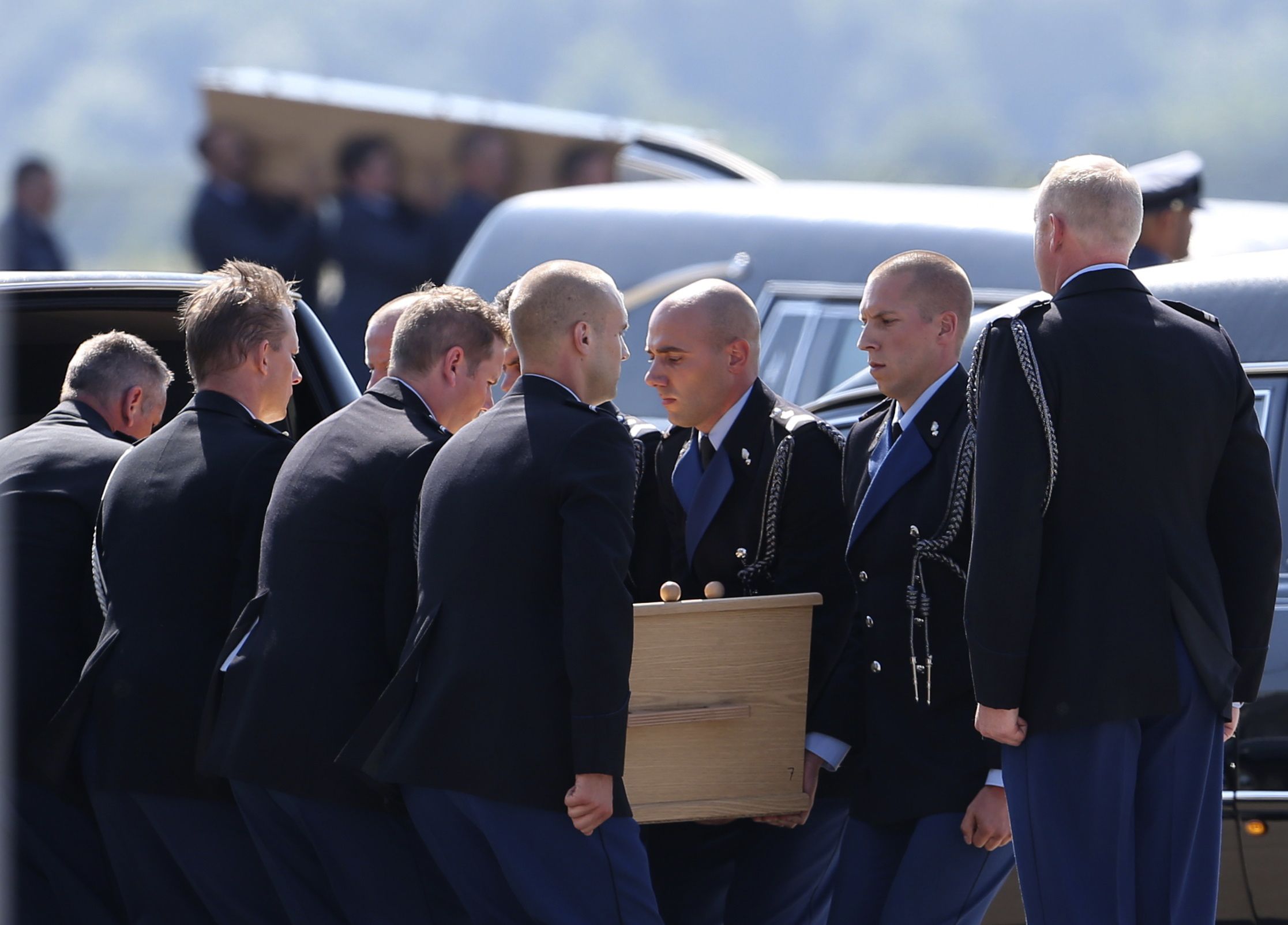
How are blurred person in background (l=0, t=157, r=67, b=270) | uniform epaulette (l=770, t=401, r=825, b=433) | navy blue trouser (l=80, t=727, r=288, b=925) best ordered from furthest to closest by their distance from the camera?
uniform epaulette (l=770, t=401, r=825, b=433) < navy blue trouser (l=80, t=727, r=288, b=925) < blurred person in background (l=0, t=157, r=67, b=270)

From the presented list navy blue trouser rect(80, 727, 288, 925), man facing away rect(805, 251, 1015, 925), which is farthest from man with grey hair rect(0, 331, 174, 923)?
man facing away rect(805, 251, 1015, 925)

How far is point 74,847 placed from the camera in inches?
139

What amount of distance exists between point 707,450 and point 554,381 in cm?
67

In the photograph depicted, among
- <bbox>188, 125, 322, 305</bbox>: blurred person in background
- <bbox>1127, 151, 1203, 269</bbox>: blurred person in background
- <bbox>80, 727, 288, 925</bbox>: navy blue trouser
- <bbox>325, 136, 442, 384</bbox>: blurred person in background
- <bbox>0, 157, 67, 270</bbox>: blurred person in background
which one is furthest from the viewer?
<bbox>1127, 151, 1203, 269</bbox>: blurred person in background

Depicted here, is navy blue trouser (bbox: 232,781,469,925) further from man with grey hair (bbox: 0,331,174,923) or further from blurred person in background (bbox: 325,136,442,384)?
blurred person in background (bbox: 325,136,442,384)

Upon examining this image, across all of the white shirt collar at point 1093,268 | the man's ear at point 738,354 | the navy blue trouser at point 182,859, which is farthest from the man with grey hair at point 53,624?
the white shirt collar at point 1093,268

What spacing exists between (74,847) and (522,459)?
1746 millimetres

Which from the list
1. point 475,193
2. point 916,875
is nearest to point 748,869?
point 916,875

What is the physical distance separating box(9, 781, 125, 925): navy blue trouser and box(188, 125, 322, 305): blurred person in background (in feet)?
4.42

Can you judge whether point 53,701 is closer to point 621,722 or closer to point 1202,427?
point 621,722

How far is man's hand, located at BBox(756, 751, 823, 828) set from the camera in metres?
3.07

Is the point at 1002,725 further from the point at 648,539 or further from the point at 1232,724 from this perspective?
the point at 648,539

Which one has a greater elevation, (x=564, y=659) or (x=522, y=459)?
(x=522, y=459)

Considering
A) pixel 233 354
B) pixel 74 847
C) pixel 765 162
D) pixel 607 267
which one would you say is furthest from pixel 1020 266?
pixel 765 162
